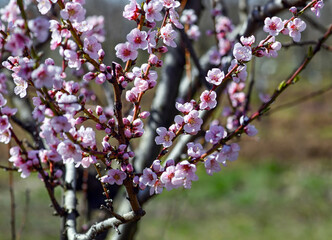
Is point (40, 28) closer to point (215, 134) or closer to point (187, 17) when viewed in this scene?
point (215, 134)

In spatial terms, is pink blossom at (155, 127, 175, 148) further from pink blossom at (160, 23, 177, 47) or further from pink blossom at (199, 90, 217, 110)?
pink blossom at (160, 23, 177, 47)

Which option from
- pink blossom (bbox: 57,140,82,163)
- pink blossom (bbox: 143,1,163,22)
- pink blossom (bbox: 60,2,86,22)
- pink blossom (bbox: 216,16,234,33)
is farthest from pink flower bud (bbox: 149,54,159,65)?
pink blossom (bbox: 216,16,234,33)

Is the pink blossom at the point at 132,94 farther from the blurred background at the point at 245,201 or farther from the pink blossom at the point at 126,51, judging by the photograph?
the blurred background at the point at 245,201

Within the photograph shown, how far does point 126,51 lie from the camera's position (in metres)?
0.93

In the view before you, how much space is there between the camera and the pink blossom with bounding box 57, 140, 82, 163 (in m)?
0.81

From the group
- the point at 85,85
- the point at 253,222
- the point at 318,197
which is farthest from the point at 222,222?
the point at 85,85

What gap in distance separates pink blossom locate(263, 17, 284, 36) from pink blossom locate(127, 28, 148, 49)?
33 cm

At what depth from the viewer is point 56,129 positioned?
2.48ft

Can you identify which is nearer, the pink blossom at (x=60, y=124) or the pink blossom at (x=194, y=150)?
the pink blossom at (x=60, y=124)

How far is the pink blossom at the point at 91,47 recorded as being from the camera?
91 cm

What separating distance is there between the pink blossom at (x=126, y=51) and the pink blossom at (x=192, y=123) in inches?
8.3

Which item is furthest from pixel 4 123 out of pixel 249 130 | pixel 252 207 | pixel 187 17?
pixel 252 207

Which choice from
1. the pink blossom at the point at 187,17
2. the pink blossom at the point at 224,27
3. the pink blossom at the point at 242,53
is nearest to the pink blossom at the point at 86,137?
the pink blossom at the point at 242,53

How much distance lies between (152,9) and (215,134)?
39cm
